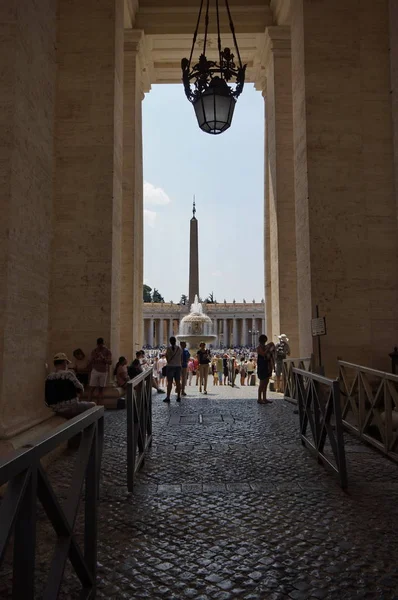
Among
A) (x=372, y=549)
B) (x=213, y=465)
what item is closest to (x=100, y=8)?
(x=213, y=465)

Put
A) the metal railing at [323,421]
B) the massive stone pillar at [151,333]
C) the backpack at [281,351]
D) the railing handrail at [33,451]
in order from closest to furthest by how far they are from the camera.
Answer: the railing handrail at [33,451] → the metal railing at [323,421] → the backpack at [281,351] → the massive stone pillar at [151,333]

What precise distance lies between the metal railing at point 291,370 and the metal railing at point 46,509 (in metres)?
6.56

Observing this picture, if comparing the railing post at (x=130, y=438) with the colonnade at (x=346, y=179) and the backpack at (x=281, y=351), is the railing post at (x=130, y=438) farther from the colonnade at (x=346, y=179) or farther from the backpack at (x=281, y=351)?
the backpack at (x=281, y=351)

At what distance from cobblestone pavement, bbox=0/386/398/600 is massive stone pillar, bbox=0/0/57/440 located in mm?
917

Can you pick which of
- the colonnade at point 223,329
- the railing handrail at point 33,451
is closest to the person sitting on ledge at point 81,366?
the railing handrail at point 33,451

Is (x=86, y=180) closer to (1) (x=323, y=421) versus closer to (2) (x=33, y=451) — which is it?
(1) (x=323, y=421)

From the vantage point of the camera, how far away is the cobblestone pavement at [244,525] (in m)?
2.64

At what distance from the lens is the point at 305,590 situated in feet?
8.45

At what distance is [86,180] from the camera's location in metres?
9.71

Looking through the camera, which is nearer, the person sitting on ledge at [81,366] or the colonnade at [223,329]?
the person sitting on ledge at [81,366]

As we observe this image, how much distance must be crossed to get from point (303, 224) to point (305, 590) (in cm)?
798

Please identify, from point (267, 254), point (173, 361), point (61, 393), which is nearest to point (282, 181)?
point (267, 254)

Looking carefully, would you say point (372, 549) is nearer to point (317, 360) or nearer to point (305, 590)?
point (305, 590)

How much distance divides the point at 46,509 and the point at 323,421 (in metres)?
3.50
